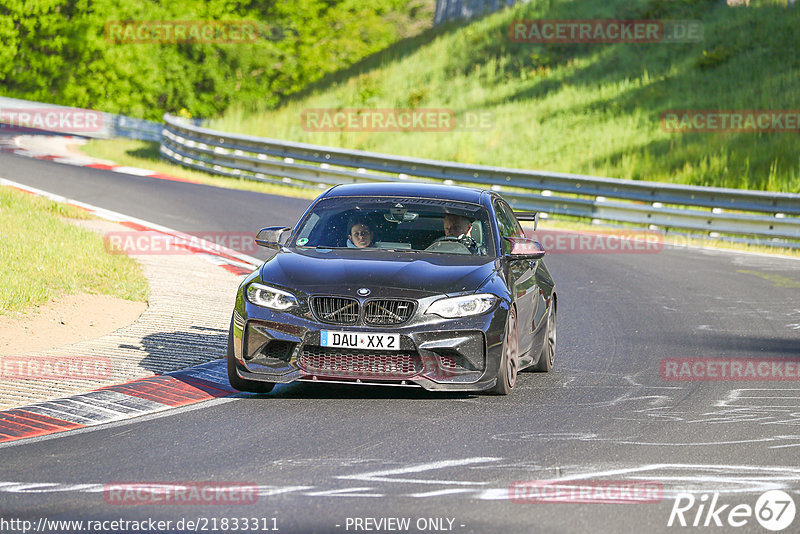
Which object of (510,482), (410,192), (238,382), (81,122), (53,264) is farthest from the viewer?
(81,122)

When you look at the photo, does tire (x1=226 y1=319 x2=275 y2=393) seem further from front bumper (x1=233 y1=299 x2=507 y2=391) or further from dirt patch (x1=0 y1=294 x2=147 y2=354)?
dirt patch (x1=0 y1=294 x2=147 y2=354)

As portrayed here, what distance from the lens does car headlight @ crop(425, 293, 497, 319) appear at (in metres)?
8.51

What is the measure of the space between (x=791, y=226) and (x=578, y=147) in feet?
38.0

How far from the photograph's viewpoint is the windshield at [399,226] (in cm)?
966

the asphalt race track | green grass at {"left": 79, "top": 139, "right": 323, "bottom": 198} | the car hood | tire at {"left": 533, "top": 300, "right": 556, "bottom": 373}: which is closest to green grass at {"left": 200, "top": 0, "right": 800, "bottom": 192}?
green grass at {"left": 79, "top": 139, "right": 323, "bottom": 198}

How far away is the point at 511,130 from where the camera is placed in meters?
35.8

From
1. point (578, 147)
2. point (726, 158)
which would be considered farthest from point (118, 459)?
point (578, 147)

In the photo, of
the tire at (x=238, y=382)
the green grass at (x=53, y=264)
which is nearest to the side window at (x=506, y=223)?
the tire at (x=238, y=382)

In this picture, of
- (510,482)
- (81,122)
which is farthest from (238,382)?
(81,122)

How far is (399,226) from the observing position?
9.84 metres

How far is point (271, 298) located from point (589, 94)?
97.4ft

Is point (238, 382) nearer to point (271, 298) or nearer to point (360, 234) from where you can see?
point (271, 298)

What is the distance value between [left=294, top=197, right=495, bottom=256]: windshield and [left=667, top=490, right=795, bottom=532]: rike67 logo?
12.3 ft

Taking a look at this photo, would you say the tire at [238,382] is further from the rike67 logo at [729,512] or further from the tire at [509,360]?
the rike67 logo at [729,512]
